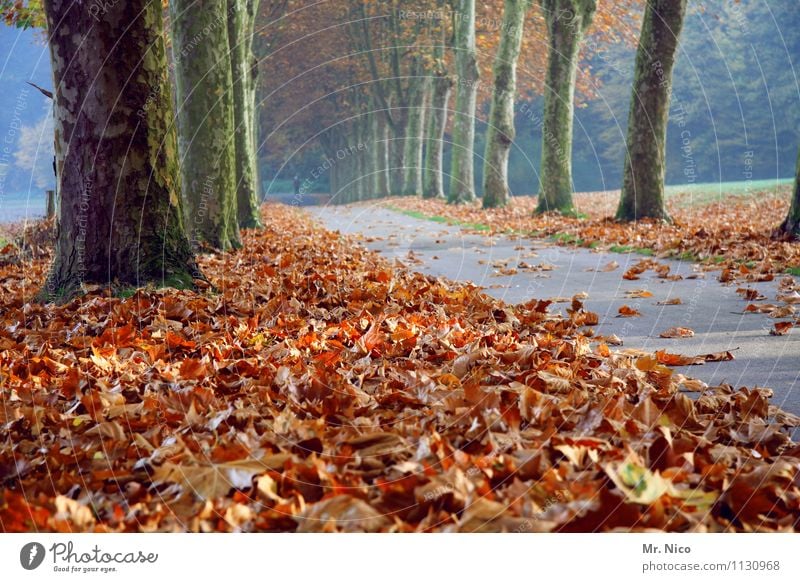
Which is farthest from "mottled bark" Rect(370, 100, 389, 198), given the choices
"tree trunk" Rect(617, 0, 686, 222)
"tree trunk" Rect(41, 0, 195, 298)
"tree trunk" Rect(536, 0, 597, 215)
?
"tree trunk" Rect(41, 0, 195, 298)

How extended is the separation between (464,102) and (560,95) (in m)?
8.87

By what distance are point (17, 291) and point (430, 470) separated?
6138mm

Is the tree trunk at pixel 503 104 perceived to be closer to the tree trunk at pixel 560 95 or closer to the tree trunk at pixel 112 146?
the tree trunk at pixel 560 95

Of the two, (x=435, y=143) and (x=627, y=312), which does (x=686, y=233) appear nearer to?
(x=627, y=312)

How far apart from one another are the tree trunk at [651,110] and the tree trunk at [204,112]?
7021mm

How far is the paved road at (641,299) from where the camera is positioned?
422 centimetres

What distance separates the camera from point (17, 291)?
24.5 feet

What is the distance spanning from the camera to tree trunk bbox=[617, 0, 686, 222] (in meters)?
13.7

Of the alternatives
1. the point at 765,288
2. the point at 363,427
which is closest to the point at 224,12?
the point at 765,288

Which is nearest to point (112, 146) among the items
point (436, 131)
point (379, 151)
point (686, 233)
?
point (686, 233)

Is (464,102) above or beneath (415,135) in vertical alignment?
above

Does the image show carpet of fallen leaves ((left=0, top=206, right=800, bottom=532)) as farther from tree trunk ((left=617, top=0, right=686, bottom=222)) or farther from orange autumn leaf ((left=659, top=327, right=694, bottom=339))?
tree trunk ((left=617, top=0, right=686, bottom=222))

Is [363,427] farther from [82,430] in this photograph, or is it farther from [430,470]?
[82,430]

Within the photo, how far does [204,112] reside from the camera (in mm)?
10461
